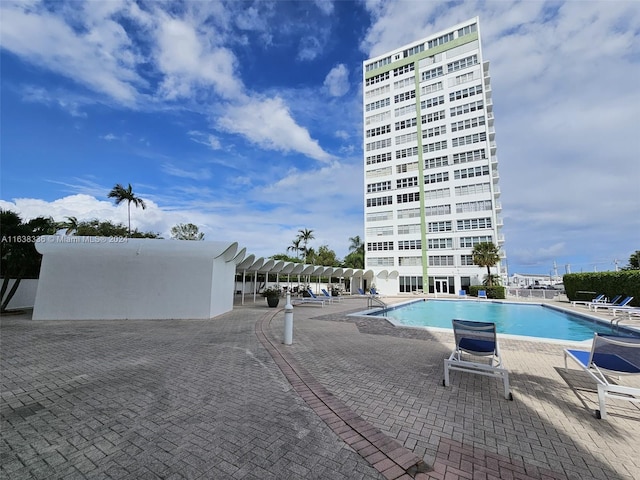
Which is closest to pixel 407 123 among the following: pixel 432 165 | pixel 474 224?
pixel 432 165

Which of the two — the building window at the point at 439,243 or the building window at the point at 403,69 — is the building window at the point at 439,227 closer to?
the building window at the point at 439,243

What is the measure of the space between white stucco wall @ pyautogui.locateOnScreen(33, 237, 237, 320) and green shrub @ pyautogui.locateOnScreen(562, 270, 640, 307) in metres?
23.4

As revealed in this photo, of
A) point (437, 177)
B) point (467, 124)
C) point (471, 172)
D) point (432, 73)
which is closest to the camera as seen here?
point (471, 172)

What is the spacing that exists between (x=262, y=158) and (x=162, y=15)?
1252cm

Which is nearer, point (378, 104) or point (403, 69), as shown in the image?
point (403, 69)

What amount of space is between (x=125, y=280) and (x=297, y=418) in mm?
11885

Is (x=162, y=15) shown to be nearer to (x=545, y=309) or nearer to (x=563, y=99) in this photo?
(x=563, y=99)

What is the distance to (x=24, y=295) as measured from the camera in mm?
15984

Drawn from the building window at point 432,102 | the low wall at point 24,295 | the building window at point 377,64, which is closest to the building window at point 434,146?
the building window at point 432,102

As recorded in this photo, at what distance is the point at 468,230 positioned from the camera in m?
39.2

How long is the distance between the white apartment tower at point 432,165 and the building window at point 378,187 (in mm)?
166

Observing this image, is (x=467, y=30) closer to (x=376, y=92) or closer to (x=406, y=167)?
(x=376, y=92)

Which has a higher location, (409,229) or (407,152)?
(407,152)

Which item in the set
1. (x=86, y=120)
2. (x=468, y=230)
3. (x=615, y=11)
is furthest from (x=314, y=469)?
(x=468, y=230)
